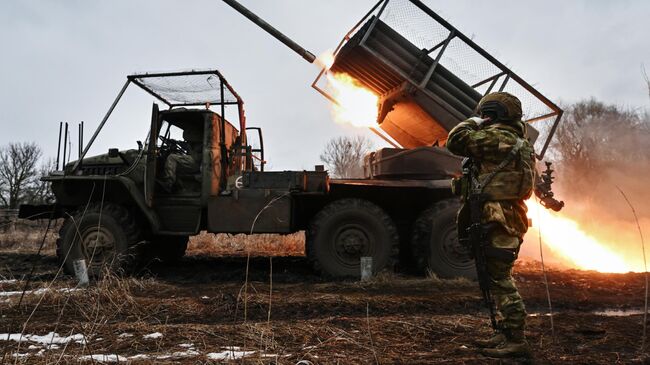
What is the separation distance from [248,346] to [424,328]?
1468 mm

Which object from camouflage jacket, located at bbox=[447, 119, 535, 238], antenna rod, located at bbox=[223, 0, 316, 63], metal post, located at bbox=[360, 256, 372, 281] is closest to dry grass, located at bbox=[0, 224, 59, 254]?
antenna rod, located at bbox=[223, 0, 316, 63]

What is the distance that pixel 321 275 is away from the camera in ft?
19.5

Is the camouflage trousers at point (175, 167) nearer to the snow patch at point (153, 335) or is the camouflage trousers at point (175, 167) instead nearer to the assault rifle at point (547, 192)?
the snow patch at point (153, 335)

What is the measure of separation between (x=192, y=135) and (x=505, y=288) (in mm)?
5152

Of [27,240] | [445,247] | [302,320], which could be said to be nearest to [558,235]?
[445,247]

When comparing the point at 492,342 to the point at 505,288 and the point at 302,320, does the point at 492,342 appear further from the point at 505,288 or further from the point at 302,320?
the point at 302,320

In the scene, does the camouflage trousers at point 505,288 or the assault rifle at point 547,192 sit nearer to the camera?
the camouflage trousers at point 505,288

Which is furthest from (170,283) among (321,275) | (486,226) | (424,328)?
(486,226)

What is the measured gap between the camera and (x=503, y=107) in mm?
3178

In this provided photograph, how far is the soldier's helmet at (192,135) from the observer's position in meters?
6.57

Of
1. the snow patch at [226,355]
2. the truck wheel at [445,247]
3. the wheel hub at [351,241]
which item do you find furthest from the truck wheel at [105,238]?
the truck wheel at [445,247]

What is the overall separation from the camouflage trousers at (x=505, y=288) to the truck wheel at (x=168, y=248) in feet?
18.2

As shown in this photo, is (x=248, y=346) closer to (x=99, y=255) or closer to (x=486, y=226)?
(x=486, y=226)

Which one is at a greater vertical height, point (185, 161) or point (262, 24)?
point (262, 24)
